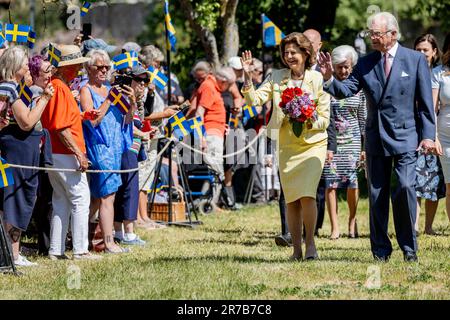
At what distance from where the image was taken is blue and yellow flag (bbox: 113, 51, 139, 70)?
1136cm

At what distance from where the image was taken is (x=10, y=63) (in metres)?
8.97

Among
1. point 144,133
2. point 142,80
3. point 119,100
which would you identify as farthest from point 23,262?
point 144,133

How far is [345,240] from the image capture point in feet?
39.4

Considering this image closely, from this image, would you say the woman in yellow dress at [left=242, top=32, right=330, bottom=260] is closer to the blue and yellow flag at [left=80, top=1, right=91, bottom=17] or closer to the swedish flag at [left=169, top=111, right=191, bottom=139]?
the swedish flag at [left=169, top=111, right=191, bottom=139]

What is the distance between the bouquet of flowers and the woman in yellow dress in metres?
0.09

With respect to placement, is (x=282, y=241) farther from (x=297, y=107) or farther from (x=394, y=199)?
(x=297, y=107)

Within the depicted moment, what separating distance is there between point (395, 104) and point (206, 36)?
9.64 metres

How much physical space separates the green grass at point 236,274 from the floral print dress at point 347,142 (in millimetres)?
1002

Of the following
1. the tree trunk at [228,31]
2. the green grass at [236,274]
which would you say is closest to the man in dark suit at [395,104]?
the green grass at [236,274]

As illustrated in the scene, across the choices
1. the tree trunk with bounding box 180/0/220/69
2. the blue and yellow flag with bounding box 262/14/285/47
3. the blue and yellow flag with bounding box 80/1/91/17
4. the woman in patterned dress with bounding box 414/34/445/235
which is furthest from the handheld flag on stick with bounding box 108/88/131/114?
the tree trunk with bounding box 180/0/220/69

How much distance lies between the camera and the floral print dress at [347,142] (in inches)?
482

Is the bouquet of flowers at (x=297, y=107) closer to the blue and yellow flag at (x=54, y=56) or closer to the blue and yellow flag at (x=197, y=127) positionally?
the blue and yellow flag at (x=54, y=56)
